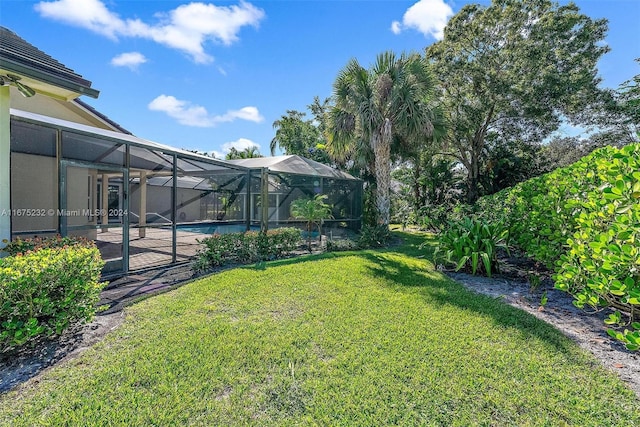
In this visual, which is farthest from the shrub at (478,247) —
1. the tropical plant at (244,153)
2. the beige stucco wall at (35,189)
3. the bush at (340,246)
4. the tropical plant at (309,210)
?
the tropical plant at (244,153)

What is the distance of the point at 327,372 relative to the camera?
2580mm

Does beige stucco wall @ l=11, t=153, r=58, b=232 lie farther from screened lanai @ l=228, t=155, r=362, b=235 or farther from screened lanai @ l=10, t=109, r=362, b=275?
screened lanai @ l=228, t=155, r=362, b=235

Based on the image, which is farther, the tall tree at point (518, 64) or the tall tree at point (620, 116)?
the tall tree at point (518, 64)

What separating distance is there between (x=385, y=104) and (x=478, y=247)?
5.85 meters

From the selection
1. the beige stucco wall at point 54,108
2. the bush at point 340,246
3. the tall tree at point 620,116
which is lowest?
the bush at point 340,246

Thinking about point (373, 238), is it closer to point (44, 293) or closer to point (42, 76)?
point (44, 293)

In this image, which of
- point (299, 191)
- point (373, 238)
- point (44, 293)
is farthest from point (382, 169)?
point (44, 293)

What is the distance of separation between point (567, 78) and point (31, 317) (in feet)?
55.3

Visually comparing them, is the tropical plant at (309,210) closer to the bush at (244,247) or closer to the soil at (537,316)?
the bush at (244,247)

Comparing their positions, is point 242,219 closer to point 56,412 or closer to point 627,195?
point 56,412

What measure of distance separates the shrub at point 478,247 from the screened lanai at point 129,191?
15.9 feet

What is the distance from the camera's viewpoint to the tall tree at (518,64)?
40.9 ft

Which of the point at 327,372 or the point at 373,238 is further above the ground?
the point at 373,238

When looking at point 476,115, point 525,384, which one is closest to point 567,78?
point 476,115
